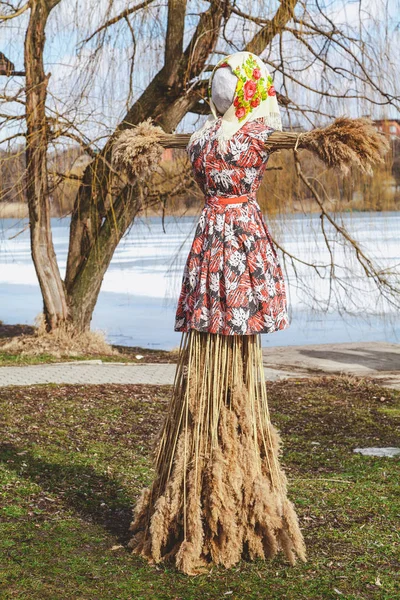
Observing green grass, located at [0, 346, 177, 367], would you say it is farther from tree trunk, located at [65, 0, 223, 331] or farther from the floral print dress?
the floral print dress

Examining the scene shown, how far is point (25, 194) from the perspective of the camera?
9.95 meters

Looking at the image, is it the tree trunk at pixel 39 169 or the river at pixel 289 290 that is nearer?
the tree trunk at pixel 39 169

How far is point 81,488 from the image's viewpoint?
4.55 metres

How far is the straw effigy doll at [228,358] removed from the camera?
11.1 feet

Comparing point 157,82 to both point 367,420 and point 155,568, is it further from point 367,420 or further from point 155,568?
point 155,568

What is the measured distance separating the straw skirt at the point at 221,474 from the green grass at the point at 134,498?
0.09 m

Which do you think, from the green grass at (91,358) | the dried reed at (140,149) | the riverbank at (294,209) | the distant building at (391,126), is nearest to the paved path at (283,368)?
the green grass at (91,358)

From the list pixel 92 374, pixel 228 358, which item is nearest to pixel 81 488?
pixel 228 358

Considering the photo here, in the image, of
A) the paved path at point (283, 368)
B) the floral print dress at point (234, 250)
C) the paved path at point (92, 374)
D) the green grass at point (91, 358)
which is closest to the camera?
the floral print dress at point (234, 250)

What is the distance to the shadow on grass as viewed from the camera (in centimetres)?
408

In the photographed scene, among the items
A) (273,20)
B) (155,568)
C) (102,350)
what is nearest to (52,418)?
(155,568)

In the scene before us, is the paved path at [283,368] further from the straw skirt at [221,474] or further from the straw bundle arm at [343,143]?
the straw bundle arm at [343,143]

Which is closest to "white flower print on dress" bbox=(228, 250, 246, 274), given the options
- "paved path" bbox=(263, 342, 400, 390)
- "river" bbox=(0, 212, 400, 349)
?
"river" bbox=(0, 212, 400, 349)

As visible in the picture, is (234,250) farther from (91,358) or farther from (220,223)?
(91,358)
